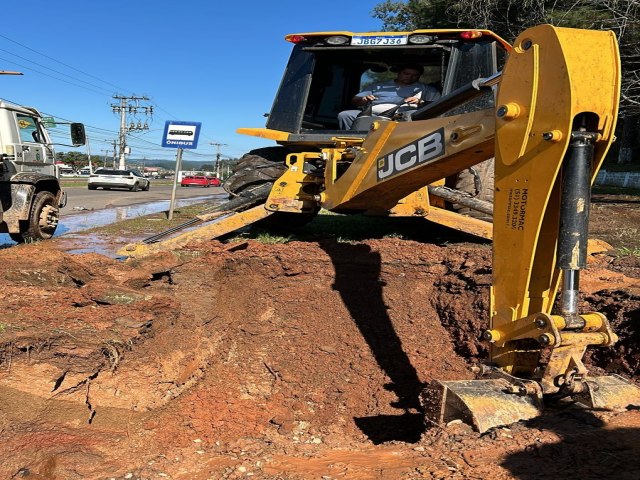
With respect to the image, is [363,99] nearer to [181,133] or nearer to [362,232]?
[362,232]

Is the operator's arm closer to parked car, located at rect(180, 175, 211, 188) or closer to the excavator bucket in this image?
the excavator bucket

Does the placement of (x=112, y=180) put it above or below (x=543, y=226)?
below

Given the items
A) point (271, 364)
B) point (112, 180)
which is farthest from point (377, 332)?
point (112, 180)

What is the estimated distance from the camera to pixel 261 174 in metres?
6.87

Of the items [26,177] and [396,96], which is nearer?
[396,96]

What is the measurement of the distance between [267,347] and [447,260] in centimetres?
200

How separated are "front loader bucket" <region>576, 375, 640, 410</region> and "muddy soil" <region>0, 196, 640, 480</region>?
59 millimetres

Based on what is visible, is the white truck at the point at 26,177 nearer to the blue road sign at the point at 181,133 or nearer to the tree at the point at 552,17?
the blue road sign at the point at 181,133

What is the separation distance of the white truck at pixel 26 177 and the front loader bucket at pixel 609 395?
7.76 meters

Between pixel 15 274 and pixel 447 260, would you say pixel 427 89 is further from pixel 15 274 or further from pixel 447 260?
pixel 15 274

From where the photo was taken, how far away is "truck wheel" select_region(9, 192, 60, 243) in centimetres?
855

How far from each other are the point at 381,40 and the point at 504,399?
4490 millimetres

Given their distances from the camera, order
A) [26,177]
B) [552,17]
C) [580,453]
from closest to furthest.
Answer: [580,453]
[26,177]
[552,17]

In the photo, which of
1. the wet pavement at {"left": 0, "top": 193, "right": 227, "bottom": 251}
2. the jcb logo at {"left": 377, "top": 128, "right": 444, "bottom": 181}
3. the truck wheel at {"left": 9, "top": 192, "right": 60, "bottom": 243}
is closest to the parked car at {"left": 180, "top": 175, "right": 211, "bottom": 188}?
the wet pavement at {"left": 0, "top": 193, "right": 227, "bottom": 251}
